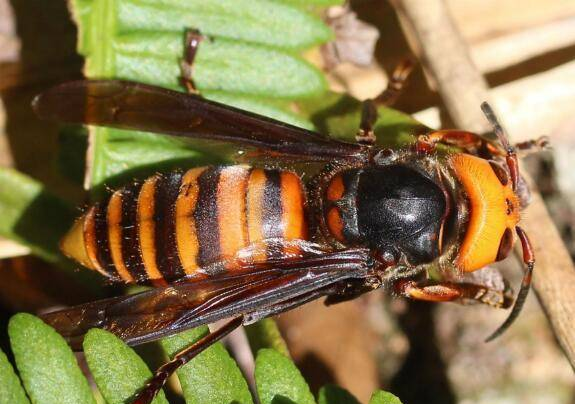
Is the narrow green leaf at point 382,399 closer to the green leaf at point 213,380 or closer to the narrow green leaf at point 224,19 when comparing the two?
the green leaf at point 213,380

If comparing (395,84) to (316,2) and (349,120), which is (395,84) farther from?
(316,2)

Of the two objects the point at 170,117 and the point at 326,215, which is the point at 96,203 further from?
the point at 326,215

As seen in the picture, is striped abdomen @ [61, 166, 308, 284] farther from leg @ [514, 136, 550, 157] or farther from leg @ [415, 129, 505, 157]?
leg @ [514, 136, 550, 157]

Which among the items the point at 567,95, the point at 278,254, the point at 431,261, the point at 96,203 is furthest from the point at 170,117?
the point at 567,95

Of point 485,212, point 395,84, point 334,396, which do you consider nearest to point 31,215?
point 334,396

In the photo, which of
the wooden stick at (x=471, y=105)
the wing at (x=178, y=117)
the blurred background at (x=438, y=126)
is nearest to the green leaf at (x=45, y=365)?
the wing at (x=178, y=117)
